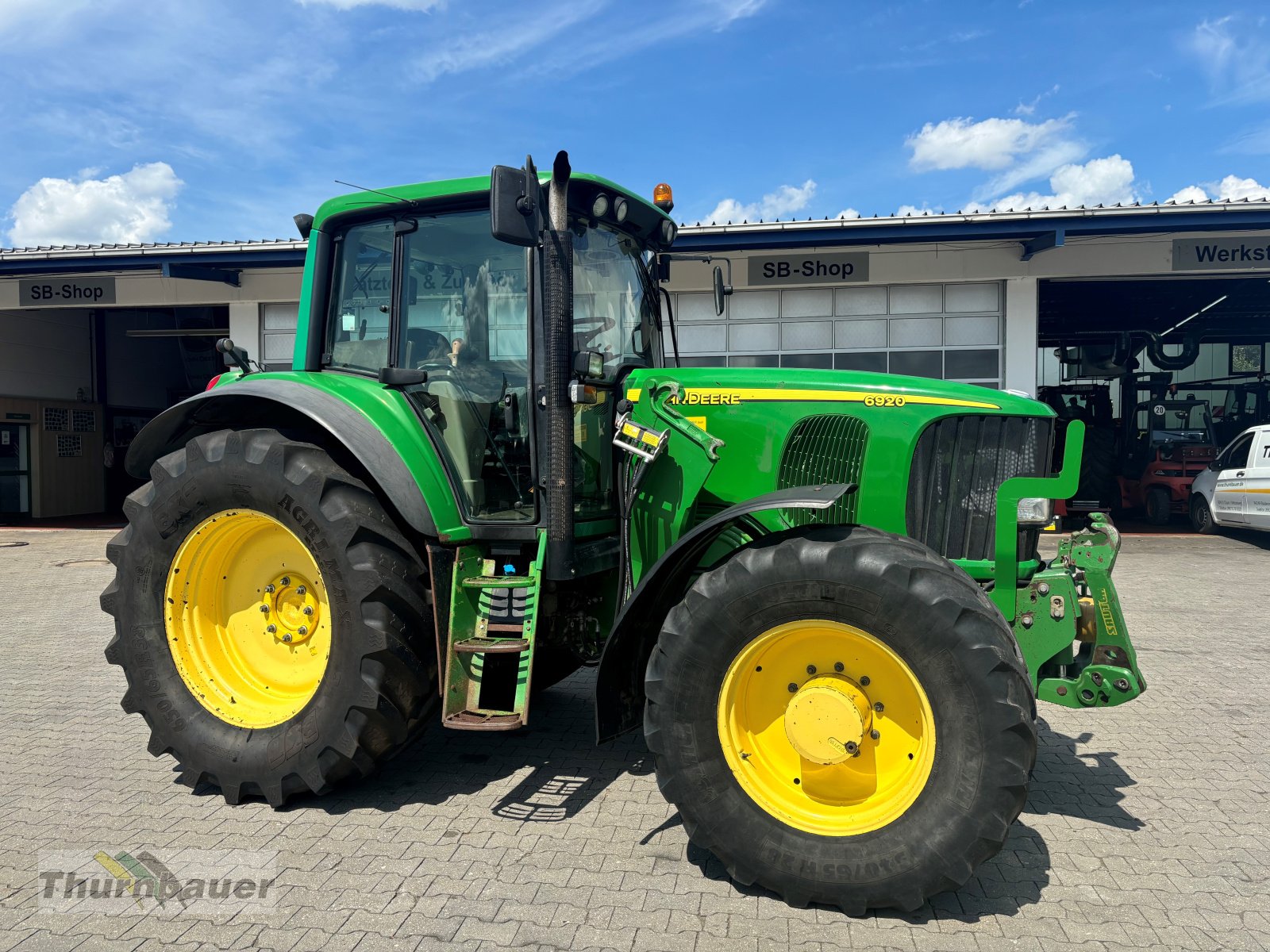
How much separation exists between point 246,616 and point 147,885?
1.29 metres

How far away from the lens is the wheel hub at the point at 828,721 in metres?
2.91

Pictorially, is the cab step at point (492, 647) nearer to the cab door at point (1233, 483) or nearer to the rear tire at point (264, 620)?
the rear tire at point (264, 620)

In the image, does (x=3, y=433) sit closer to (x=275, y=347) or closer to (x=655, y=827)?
(x=275, y=347)

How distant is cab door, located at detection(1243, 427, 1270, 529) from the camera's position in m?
12.4

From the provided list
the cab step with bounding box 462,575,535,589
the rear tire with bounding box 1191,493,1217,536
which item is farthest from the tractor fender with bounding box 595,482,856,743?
the rear tire with bounding box 1191,493,1217,536

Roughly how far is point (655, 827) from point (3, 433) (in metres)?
19.1

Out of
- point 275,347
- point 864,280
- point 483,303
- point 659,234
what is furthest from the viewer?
point 275,347

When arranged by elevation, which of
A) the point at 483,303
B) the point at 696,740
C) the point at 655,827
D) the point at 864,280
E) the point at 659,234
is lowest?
the point at 655,827

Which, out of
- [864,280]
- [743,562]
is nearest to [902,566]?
[743,562]

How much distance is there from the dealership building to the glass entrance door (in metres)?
0.04

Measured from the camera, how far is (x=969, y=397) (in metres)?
3.54

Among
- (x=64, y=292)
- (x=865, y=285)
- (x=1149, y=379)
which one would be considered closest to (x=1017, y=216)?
(x=865, y=285)

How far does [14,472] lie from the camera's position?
58.2ft

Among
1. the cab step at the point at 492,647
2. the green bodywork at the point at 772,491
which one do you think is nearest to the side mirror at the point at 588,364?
the green bodywork at the point at 772,491
